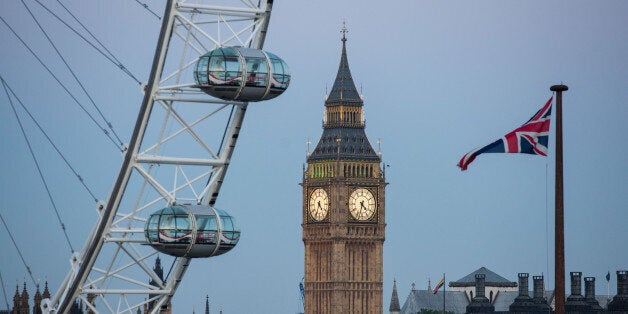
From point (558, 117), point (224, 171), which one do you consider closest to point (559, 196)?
point (558, 117)

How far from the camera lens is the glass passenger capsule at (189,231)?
90250mm

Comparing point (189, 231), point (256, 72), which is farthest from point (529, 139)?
point (189, 231)

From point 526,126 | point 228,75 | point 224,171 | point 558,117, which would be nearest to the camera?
point 558,117

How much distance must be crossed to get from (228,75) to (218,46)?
58.3 inches

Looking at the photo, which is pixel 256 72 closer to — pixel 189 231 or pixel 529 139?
pixel 189 231

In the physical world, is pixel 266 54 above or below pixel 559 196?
above

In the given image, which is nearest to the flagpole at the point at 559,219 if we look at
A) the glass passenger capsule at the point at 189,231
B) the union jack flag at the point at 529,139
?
the union jack flag at the point at 529,139

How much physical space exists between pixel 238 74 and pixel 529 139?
67.4ft

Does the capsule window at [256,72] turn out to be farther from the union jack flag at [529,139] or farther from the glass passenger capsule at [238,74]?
the union jack flag at [529,139]

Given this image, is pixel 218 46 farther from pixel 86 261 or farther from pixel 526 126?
pixel 526 126

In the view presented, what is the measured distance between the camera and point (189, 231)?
90438mm

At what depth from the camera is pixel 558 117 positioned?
6444 cm

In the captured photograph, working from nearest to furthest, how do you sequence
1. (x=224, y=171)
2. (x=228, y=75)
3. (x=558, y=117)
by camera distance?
(x=558, y=117) < (x=228, y=75) < (x=224, y=171)

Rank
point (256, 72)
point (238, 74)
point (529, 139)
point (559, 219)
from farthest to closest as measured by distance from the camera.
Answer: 1. point (256, 72)
2. point (238, 74)
3. point (529, 139)
4. point (559, 219)
